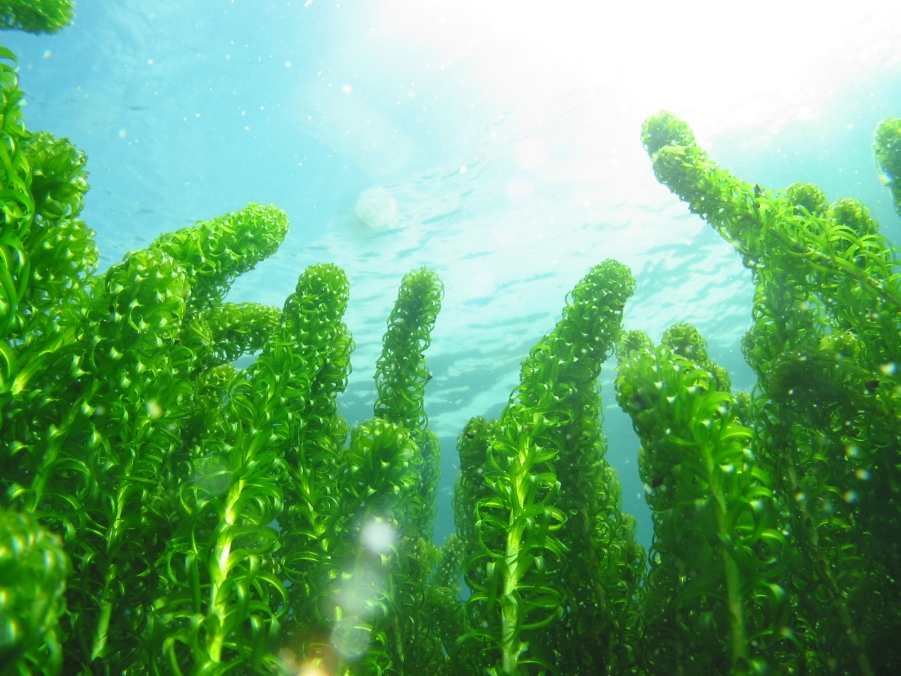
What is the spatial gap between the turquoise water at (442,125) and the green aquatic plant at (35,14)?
11.3 meters

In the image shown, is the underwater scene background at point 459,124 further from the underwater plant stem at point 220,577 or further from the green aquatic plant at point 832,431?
the underwater plant stem at point 220,577

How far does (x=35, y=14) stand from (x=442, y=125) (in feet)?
44.9

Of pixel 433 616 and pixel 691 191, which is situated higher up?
pixel 691 191

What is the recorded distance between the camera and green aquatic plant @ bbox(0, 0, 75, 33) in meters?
3.32

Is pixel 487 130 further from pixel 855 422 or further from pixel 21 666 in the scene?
pixel 21 666

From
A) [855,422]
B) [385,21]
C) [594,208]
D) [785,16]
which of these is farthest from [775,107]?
[855,422]

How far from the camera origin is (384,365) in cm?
405

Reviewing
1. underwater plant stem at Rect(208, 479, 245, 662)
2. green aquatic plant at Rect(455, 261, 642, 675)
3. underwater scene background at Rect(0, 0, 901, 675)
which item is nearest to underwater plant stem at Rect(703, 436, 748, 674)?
green aquatic plant at Rect(455, 261, 642, 675)

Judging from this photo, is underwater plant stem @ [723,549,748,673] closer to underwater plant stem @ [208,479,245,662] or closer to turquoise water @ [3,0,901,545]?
underwater plant stem @ [208,479,245,662]

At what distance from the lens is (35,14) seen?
3.39 meters

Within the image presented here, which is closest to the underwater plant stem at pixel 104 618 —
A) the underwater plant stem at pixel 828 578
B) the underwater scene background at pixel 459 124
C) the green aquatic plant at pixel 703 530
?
the green aquatic plant at pixel 703 530

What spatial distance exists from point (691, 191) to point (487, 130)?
1402 centimetres

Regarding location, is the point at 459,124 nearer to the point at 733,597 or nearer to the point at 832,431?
the point at 832,431

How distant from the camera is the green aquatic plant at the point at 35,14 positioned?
3.32 meters
